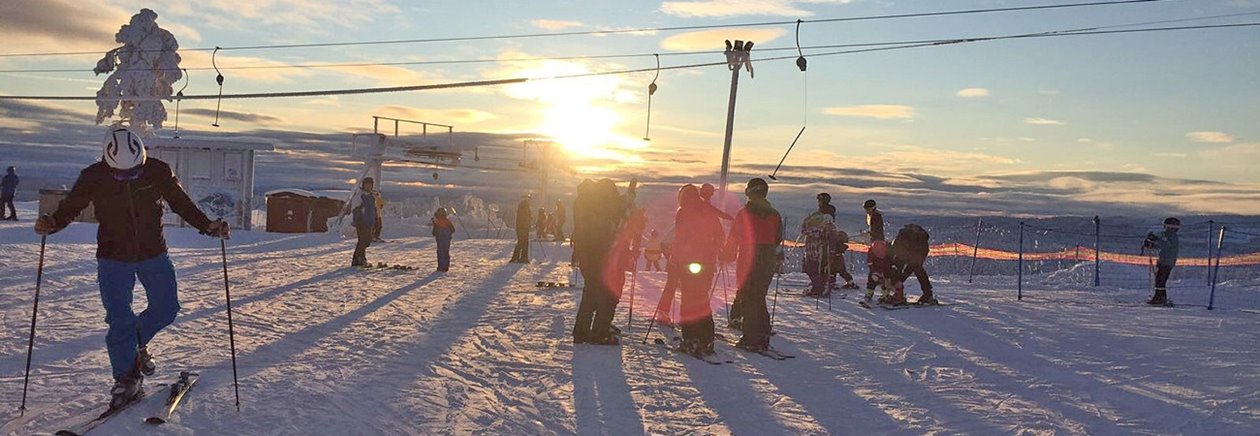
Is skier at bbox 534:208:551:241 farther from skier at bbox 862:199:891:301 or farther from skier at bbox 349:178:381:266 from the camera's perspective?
skier at bbox 862:199:891:301

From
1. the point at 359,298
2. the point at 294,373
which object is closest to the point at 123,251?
the point at 294,373

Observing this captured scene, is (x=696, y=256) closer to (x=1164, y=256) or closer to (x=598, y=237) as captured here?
(x=598, y=237)

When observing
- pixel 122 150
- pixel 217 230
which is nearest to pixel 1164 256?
pixel 217 230

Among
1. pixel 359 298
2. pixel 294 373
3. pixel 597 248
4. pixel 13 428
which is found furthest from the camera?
pixel 359 298

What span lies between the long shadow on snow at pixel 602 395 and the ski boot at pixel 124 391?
295 cm

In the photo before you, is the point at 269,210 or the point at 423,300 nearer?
the point at 423,300

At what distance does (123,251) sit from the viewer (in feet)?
18.2

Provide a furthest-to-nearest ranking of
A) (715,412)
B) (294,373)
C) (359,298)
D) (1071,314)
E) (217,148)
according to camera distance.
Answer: (217,148) → (1071,314) → (359,298) → (294,373) → (715,412)

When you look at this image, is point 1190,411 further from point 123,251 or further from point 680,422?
point 123,251

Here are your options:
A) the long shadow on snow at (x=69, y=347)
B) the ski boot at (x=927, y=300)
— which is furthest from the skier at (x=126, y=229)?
the ski boot at (x=927, y=300)

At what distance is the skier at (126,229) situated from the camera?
5492mm

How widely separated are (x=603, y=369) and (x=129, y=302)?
12.9 ft

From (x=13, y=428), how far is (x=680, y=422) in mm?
4212

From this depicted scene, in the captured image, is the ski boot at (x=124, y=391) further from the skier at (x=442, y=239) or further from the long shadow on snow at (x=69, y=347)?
the skier at (x=442, y=239)
